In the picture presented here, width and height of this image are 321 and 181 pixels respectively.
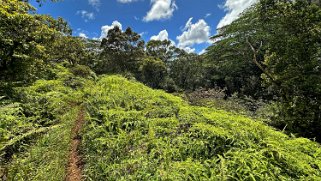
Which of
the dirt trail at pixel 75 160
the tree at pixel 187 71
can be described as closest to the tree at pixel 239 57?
the tree at pixel 187 71

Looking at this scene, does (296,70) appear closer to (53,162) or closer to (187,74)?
(53,162)

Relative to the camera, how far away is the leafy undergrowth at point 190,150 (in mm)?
3668

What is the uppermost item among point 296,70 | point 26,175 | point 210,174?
point 296,70

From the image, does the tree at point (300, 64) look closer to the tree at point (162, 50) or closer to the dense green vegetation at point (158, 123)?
the dense green vegetation at point (158, 123)

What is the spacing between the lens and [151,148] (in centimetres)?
457

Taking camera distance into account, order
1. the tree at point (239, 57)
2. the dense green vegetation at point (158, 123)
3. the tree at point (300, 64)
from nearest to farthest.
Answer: the dense green vegetation at point (158, 123), the tree at point (300, 64), the tree at point (239, 57)

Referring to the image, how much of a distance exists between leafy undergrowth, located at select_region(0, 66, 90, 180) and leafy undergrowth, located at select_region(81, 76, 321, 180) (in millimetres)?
621

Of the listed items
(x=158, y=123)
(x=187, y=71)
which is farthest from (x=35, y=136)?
(x=187, y=71)

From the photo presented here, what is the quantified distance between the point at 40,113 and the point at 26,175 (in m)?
3.43

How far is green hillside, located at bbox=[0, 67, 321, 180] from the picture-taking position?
3.72 meters

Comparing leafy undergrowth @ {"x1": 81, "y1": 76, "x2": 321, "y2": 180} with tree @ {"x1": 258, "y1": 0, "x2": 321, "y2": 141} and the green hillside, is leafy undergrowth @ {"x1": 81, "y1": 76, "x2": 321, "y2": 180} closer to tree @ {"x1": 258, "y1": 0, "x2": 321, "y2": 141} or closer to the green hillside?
the green hillside

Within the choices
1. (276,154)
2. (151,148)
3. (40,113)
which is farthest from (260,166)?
(40,113)

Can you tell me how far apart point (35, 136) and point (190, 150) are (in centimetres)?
398

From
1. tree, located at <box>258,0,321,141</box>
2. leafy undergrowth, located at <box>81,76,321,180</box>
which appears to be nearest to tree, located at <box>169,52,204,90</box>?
tree, located at <box>258,0,321,141</box>
